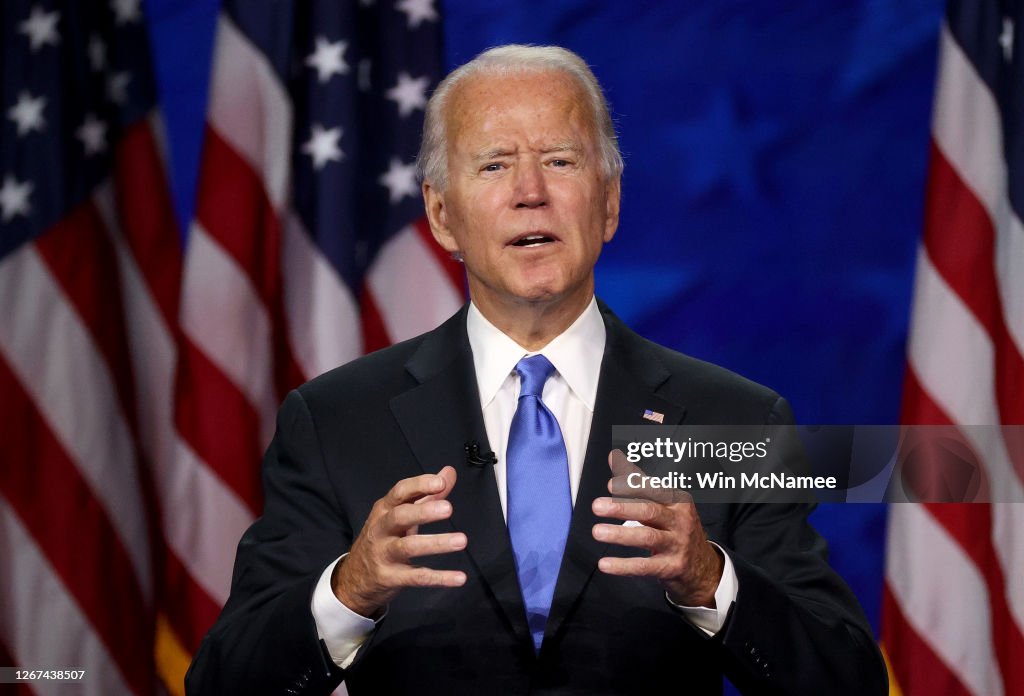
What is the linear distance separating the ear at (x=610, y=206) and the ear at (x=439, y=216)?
0.29m

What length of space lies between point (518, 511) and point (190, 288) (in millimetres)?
1757

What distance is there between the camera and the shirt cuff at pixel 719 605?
159 cm

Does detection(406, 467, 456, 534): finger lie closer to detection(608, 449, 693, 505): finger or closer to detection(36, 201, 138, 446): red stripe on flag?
detection(608, 449, 693, 505): finger

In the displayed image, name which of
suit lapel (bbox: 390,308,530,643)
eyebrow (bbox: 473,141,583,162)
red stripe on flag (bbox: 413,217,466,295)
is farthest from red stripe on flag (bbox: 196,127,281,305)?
eyebrow (bbox: 473,141,583,162)

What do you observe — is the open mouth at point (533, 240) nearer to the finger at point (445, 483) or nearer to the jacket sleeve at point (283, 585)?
the jacket sleeve at point (283, 585)

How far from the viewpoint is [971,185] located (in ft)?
10.4

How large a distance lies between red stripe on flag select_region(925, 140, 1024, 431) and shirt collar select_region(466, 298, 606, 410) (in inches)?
61.3

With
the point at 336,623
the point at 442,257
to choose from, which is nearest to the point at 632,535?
the point at 336,623

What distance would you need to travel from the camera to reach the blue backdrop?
3.47 metres

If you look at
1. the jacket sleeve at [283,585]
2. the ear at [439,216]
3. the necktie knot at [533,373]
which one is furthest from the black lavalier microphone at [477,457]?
the ear at [439,216]

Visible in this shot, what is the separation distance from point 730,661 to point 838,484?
0.66m

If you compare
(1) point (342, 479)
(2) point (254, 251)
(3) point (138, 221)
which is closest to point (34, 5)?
(3) point (138, 221)

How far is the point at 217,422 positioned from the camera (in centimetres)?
322

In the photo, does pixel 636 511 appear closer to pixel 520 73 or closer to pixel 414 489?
pixel 414 489
